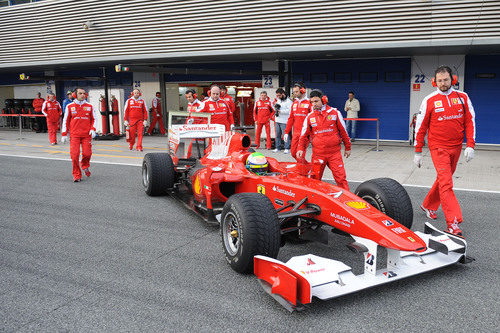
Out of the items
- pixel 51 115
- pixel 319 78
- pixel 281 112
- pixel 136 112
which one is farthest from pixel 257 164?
pixel 51 115

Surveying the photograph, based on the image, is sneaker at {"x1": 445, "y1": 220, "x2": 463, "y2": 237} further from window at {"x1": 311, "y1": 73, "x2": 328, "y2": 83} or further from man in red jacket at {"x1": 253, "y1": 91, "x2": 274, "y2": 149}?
window at {"x1": 311, "y1": 73, "x2": 328, "y2": 83}

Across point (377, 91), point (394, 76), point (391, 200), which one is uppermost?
point (394, 76)

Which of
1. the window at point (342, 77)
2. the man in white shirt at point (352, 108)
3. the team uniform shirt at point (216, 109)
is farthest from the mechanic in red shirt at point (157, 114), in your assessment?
the team uniform shirt at point (216, 109)

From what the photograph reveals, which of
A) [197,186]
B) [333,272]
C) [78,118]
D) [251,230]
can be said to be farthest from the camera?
[78,118]

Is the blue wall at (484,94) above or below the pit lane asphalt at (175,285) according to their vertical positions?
above

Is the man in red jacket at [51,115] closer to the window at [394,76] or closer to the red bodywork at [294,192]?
the red bodywork at [294,192]

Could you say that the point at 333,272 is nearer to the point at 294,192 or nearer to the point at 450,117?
the point at 294,192

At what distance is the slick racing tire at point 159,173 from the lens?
7.54 meters

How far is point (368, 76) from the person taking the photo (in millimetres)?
15578

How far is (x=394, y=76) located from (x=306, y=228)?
11724 mm

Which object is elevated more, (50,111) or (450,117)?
(50,111)

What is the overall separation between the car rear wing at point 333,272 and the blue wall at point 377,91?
38.3ft

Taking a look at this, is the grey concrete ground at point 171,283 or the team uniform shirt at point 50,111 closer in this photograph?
the grey concrete ground at point 171,283

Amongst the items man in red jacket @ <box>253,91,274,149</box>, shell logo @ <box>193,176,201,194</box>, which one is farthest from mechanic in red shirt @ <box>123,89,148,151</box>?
shell logo @ <box>193,176,201,194</box>
